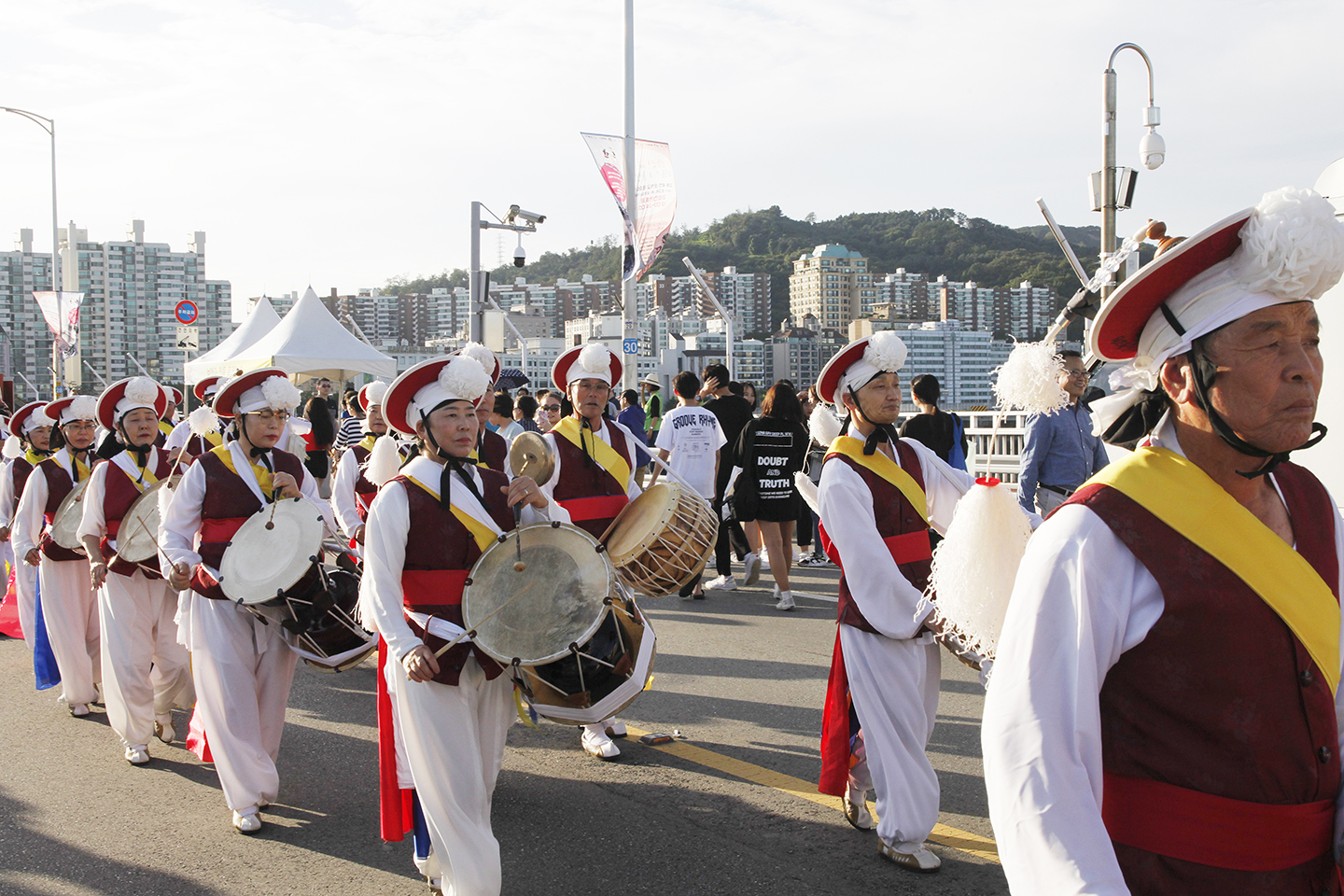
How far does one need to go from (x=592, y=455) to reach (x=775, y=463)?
12.9ft

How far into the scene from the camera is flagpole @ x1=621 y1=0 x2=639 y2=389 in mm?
17094

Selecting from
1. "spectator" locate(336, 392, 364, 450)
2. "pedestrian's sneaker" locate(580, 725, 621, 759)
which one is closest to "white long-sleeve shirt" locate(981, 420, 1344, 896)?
"pedestrian's sneaker" locate(580, 725, 621, 759)

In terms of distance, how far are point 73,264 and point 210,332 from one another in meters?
59.0

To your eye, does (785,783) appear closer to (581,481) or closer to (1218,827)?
(581,481)

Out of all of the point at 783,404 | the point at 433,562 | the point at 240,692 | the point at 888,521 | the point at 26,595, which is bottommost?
the point at 26,595

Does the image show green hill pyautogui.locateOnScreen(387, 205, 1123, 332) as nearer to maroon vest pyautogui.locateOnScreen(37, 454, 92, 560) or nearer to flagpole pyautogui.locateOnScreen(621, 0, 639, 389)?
flagpole pyautogui.locateOnScreen(621, 0, 639, 389)

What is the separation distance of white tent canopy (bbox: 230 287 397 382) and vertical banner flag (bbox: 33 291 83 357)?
423 inches

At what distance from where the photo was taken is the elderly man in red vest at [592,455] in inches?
244

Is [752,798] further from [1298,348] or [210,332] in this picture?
[210,332]

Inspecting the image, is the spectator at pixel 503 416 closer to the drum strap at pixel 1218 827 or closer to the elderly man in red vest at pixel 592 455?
the elderly man in red vest at pixel 592 455

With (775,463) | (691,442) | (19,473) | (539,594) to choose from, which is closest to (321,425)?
(19,473)

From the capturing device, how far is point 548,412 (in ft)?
43.7

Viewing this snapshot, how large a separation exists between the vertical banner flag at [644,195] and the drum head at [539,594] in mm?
13376

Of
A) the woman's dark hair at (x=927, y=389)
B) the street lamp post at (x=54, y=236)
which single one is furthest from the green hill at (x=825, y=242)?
the woman's dark hair at (x=927, y=389)
